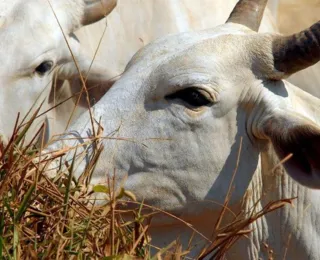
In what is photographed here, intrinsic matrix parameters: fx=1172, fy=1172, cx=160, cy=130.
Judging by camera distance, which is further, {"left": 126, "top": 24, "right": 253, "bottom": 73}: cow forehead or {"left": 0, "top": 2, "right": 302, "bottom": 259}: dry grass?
{"left": 126, "top": 24, "right": 253, "bottom": 73}: cow forehead

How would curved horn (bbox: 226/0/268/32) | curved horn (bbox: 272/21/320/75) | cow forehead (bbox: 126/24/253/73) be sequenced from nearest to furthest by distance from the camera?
1. curved horn (bbox: 272/21/320/75)
2. cow forehead (bbox: 126/24/253/73)
3. curved horn (bbox: 226/0/268/32)

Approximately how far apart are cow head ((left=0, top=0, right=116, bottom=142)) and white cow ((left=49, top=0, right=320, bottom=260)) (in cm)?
194

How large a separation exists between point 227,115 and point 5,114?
2.35 meters

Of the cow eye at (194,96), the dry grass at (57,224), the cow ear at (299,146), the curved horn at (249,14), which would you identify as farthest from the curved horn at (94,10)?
the dry grass at (57,224)

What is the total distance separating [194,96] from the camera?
484 cm

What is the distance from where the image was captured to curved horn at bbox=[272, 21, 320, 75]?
4789 mm

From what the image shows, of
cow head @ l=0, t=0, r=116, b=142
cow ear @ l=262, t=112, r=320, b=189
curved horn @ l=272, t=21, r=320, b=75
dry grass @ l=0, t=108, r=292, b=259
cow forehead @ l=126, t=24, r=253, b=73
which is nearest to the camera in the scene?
dry grass @ l=0, t=108, r=292, b=259

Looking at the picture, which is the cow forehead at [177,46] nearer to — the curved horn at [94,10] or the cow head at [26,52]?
the cow head at [26,52]

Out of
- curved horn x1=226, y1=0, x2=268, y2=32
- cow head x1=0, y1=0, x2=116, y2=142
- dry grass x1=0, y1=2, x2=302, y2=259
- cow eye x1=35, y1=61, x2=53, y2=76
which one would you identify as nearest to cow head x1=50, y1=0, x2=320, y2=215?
curved horn x1=226, y1=0, x2=268, y2=32

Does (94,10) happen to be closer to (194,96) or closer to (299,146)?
(194,96)

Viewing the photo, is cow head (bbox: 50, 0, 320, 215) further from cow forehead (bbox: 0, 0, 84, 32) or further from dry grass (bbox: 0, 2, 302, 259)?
cow forehead (bbox: 0, 0, 84, 32)

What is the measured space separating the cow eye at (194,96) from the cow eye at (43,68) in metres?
2.25

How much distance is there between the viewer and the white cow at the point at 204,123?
4855 millimetres

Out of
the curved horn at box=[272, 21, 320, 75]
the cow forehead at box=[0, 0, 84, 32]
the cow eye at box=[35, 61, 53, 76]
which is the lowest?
the cow eye at box=[35, 61, 53, 76]
